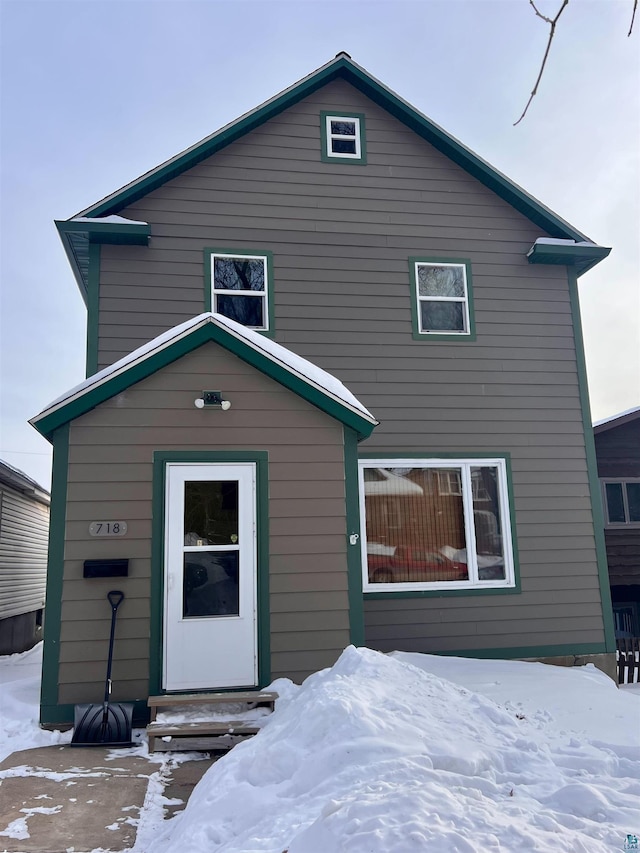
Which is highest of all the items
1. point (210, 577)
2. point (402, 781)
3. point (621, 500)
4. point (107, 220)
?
point (107, 220)

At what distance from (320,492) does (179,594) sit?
1598 millimetres

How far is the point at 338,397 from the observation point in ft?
21.1

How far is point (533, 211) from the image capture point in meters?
9.30

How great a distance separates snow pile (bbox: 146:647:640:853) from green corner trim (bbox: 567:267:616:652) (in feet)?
12.6

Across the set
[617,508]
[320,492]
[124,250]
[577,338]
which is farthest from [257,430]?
[617,508]

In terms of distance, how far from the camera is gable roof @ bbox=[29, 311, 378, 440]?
607 cm

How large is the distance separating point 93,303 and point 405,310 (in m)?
3.99

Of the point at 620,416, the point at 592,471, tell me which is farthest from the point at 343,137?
the point at 620,416

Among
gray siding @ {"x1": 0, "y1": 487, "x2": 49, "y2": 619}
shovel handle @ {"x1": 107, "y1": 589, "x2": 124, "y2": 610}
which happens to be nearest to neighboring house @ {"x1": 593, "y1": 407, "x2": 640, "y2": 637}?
shovel handle @ {"x1": 107, "y1": 589, "x2": 124, "y2": 610}

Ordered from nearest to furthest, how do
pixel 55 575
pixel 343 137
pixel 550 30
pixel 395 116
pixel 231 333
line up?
pixel 550 30
pixel 55 575
pixel 231 333
pixel 343 137
pixel 395 116

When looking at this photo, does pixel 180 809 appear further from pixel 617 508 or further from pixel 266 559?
pixel 617 508

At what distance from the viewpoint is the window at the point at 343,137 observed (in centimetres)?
927

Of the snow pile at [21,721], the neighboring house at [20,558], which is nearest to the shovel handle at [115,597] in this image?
the snow pile at [21,721]

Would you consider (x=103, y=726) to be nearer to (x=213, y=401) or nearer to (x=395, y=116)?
(x=213, y=401)
